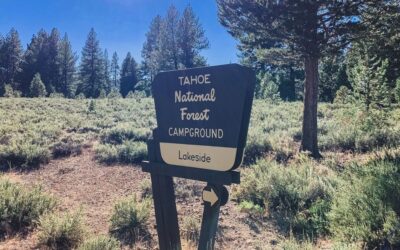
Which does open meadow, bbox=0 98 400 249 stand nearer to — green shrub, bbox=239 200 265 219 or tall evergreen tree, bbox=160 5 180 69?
green shrub, bbox=239 200 265 219

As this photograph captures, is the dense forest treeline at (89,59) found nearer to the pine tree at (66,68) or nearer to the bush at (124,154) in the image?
the pine tree at (66,68)

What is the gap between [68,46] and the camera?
55.9m

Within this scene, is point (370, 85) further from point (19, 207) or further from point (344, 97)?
point (19, 207)

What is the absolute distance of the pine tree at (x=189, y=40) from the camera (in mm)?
44719

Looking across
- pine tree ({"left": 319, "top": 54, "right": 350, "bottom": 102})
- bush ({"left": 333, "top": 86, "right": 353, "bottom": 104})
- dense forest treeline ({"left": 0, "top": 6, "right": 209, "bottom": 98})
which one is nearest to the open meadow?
bush ({"left": 333, "top": 86, "right": 353, "bottom": 104})

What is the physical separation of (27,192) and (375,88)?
445 inches

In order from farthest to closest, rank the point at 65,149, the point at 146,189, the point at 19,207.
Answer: the point at 65,149 < the point at 146,189 < the point at 19,207

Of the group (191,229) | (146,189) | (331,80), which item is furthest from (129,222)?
(331,80)

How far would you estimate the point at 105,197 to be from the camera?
7895mm

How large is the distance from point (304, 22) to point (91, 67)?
52400 mm

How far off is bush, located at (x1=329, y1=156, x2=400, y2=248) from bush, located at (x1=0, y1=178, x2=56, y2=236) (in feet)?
14.6

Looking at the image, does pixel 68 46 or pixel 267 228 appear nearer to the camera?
pixel 267 228

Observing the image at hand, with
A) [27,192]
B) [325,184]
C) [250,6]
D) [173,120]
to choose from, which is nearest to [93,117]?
[250,6]

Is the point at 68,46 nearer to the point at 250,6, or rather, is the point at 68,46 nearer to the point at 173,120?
the point at 250,6
